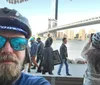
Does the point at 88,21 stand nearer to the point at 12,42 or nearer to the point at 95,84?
the point at 95,84

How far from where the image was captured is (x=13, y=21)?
1043 millimetres

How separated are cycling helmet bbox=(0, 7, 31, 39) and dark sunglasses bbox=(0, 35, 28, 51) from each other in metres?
0.03

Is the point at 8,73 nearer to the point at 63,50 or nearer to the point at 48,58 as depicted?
the point at 48,58

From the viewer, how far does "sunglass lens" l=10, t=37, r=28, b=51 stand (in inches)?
40.9

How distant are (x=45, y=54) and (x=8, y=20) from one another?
562 centimetres

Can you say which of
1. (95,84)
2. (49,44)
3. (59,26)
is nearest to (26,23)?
(95,84)

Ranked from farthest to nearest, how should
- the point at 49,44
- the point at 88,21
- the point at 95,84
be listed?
the point at 88,21
the point at 49,44
the point at 95,84

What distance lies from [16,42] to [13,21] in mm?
74

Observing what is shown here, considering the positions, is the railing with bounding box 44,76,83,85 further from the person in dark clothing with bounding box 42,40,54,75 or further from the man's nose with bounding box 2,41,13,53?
the man's nose with bounding box 2,41,13,53

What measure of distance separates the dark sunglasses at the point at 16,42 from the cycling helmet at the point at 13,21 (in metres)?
0.03

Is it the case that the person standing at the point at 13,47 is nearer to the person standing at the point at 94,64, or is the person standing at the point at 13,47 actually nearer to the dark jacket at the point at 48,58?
the person standing at the point at 94,64

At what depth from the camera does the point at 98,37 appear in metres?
2.58

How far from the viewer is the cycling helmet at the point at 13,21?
1.04m

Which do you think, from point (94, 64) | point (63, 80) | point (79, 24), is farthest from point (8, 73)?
point (79, 24)
